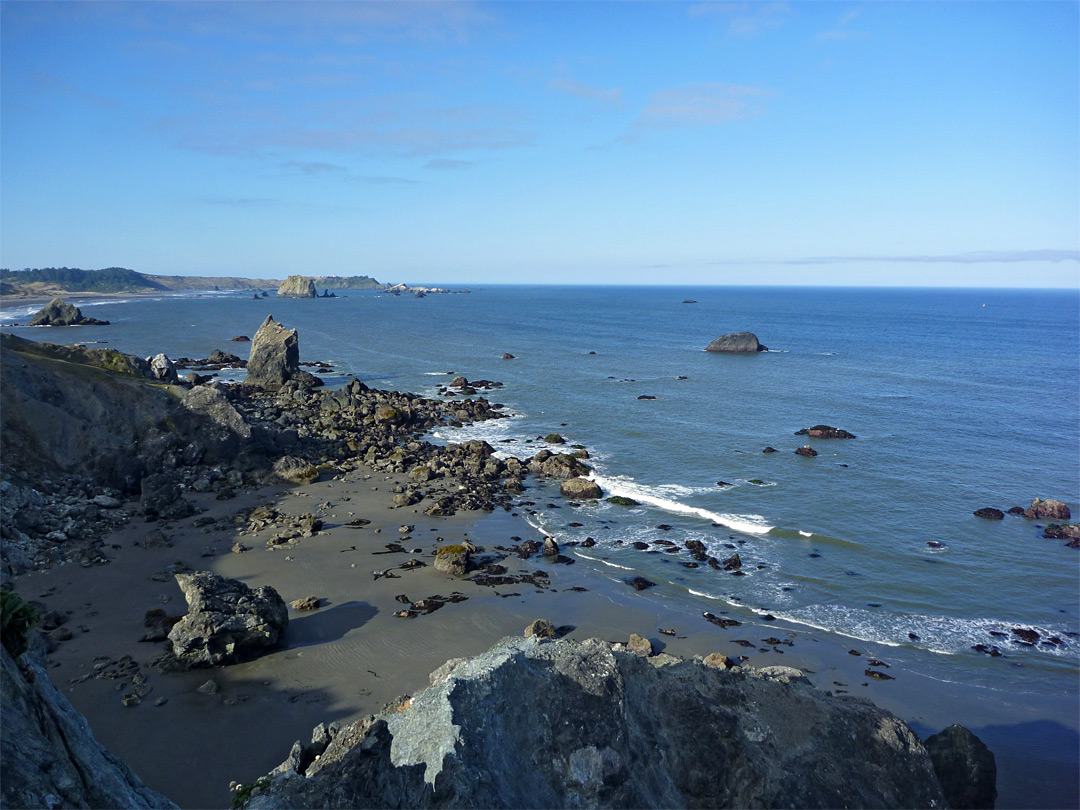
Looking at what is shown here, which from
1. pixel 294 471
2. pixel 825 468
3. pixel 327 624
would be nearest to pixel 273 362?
pixel 294 471

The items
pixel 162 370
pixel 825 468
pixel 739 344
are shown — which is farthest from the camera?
pixel 739 344

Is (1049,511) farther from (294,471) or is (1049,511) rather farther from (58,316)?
(58,316)

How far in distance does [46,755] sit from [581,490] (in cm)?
3188

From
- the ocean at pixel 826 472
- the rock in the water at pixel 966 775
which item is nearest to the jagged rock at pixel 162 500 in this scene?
the ocean at pixel 826 472

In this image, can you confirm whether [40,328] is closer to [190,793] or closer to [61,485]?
[61,485]

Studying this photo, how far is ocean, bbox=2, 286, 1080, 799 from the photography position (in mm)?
25750

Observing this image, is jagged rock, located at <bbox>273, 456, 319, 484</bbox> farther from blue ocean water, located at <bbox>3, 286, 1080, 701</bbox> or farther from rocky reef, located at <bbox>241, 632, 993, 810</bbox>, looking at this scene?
rocky reef, located at <bbox>241, 632, 993, 810</bbox>

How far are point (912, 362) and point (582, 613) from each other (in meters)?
85.8

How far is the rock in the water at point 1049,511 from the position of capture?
35031mm

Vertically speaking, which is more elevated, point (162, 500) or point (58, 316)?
point (58, 316)

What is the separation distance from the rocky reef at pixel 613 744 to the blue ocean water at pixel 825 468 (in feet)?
37.7

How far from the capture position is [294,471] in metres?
38.7

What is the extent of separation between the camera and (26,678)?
7758 mm

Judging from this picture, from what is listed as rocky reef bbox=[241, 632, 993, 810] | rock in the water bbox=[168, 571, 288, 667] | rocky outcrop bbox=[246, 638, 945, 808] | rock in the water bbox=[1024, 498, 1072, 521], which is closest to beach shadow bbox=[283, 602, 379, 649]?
rock in the water bbox=[168, 571, 288, 667]
